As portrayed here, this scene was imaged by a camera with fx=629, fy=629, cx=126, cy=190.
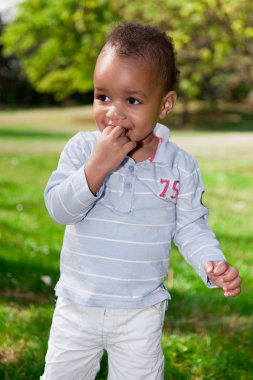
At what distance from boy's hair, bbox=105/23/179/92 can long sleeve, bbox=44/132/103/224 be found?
1.25ft

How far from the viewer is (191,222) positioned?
2.53 metres

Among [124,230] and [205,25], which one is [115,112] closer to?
[124,230]

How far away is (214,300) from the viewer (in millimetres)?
4348

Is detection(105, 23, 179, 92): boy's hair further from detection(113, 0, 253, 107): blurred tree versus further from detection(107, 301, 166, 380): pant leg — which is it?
detection(113, 0, 253, 107): blurred tree

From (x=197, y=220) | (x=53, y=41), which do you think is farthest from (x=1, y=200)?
(x=53, y=41)

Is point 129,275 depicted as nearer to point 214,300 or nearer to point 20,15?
point 214,300

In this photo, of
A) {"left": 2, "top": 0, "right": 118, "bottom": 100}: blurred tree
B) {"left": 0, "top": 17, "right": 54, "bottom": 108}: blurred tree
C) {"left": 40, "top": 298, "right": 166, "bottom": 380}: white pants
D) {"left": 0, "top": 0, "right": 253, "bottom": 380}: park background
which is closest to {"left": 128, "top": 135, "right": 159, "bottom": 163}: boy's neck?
{"left": 40, "top": 298, "right": 166, "bottom": 380}: white pants

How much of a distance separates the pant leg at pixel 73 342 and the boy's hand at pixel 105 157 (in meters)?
0.51

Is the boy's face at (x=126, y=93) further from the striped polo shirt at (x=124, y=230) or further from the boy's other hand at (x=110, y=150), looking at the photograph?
the striped polo shirt at (x=124, y=230)

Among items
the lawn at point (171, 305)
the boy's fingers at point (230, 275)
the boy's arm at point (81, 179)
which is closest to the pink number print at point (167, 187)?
the boy's arm at point (81, 179)

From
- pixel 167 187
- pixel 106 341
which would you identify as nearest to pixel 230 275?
pixel 167 187

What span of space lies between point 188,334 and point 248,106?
47.5m

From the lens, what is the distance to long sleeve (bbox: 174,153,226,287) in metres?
2.48

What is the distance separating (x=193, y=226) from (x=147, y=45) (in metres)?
0.74
